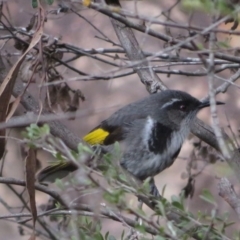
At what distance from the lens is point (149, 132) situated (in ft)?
12.1

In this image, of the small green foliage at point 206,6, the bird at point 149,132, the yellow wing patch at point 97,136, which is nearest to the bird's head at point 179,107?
the bird at point 149,132

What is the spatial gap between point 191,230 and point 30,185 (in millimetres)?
744

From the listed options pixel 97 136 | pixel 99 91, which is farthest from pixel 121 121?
pixel 99 91

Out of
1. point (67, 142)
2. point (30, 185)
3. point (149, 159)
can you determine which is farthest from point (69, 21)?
point (30, 185)

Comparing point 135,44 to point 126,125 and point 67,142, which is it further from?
point 67,142

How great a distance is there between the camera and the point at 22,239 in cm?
538

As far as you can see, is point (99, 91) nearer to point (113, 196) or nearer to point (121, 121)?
point (121, 121)

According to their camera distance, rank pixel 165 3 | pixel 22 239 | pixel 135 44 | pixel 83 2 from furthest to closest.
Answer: pixel 22 239, pixel 165 3, pixel 135 44, pixel 83 2

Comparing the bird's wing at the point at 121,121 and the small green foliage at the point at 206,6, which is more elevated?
the bird's wing at the point at 121,121

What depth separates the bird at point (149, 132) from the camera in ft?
11.9

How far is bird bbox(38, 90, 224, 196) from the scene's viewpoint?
11.9 feet

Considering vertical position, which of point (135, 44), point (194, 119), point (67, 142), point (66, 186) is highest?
point (135, 44)

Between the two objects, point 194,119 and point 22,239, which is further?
point 22,239

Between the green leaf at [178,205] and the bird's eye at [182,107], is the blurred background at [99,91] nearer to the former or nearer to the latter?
the bird's eye at [182,107]
